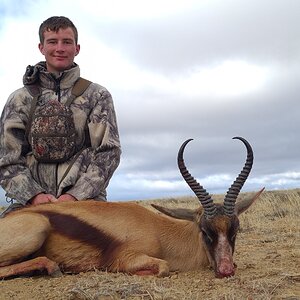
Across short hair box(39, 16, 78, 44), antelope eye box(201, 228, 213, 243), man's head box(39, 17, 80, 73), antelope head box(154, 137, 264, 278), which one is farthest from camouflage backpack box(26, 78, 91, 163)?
antelope eye box(201, 228, 213, 243)

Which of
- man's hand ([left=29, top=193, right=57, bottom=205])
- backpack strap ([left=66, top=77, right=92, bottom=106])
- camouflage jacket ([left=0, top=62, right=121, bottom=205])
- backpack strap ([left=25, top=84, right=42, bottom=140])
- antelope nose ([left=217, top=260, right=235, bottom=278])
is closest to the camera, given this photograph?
antelope nose ([left=217, top=260, right=235, bottom=278])

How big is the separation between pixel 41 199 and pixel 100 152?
3.79 ft

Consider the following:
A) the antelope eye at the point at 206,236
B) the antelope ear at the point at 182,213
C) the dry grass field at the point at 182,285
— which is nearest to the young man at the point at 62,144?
the antelope ear at the point at 182,213

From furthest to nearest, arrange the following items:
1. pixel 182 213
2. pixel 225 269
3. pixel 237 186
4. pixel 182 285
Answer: pixel 182 213 < pixel 237 186 < pixel 225 269 < pixel 182 285

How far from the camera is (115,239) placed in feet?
20.0

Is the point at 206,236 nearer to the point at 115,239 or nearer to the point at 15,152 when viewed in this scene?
the point at 115,239

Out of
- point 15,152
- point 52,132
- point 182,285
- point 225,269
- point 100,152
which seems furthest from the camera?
point 100,152

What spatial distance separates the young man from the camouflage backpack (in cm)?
8

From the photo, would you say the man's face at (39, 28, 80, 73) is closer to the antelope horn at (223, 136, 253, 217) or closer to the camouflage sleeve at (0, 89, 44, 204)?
the camouflage sleeve at (0, 89, 44, 204)

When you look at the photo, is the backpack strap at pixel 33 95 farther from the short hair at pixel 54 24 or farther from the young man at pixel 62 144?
the short hair at pixel 54 24

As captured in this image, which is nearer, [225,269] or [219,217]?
[225,269]

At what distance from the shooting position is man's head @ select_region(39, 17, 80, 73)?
25.6 feet

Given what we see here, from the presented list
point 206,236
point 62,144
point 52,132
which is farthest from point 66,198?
point 206,236

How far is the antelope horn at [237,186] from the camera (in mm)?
6245
